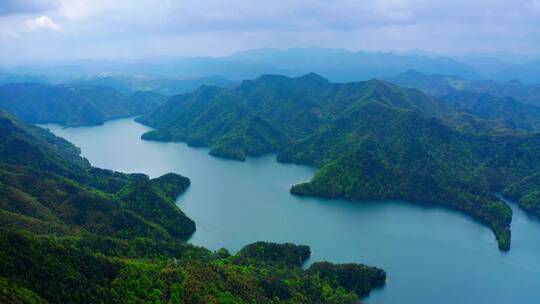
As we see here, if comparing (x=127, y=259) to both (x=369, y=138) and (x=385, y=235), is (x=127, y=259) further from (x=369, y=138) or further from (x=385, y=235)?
(x=369, y=138)

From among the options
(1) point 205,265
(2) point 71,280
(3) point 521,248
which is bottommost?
(3) point 521,248

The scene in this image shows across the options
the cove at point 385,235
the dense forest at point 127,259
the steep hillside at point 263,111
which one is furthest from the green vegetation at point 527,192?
the steep hillside at point 263,111

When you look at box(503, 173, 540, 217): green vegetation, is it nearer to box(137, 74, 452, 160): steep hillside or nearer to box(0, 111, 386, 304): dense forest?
box(0, 111, 386, 304): dense forest

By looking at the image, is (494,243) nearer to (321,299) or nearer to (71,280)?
(321,299)

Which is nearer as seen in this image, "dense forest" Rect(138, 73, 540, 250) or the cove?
the cove

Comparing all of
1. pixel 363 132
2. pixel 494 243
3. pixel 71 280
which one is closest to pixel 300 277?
pixel 71 280

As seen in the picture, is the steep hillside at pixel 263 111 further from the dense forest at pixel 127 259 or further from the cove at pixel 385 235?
the dense forest at pixel 127 259

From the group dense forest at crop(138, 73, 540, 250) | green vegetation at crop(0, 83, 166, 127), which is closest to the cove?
dense forest at crop(138, 73, 540, 250)

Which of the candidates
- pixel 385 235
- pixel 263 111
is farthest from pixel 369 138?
pixel 263 111
